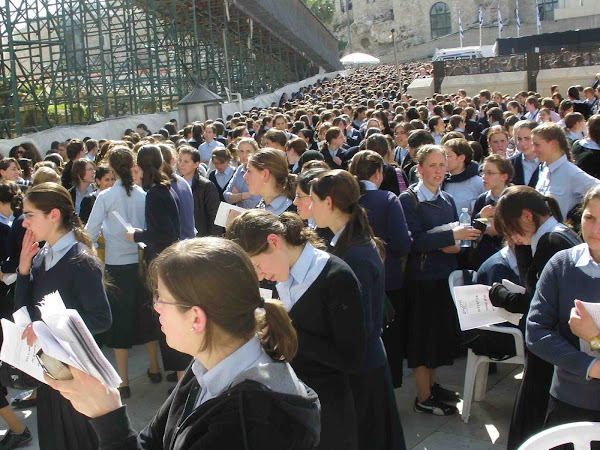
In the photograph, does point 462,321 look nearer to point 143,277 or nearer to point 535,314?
point 535,314

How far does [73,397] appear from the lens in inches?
78.0

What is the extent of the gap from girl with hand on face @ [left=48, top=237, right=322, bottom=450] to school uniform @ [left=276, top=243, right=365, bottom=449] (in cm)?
101

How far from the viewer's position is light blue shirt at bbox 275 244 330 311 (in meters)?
3.08

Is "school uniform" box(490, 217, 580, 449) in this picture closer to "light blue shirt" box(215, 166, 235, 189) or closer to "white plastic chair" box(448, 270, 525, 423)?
"white plastic chair" box(448, 270, 525, 423)

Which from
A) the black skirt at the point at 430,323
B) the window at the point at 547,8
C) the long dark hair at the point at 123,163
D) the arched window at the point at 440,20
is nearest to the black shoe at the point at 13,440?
the long dark hair at the point at 123,163

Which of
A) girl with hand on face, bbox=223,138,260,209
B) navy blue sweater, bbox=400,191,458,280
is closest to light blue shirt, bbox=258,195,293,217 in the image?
navy blue sweater, bbox=400,191,458,280

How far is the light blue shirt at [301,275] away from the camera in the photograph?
308 cm

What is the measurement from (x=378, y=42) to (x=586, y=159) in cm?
8891

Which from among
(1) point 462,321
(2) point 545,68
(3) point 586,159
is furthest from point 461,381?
(2) point 545,68

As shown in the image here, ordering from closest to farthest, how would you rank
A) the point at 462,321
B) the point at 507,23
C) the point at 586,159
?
the point at 462,321 → the point at 586,159 → the point at 507,23

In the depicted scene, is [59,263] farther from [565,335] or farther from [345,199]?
[565,335]

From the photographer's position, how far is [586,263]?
9.95 ft

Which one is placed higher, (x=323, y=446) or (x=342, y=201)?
(x=342, y=201)

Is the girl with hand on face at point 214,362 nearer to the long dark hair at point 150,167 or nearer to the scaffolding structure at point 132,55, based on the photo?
the long dark hair at point 150,167
